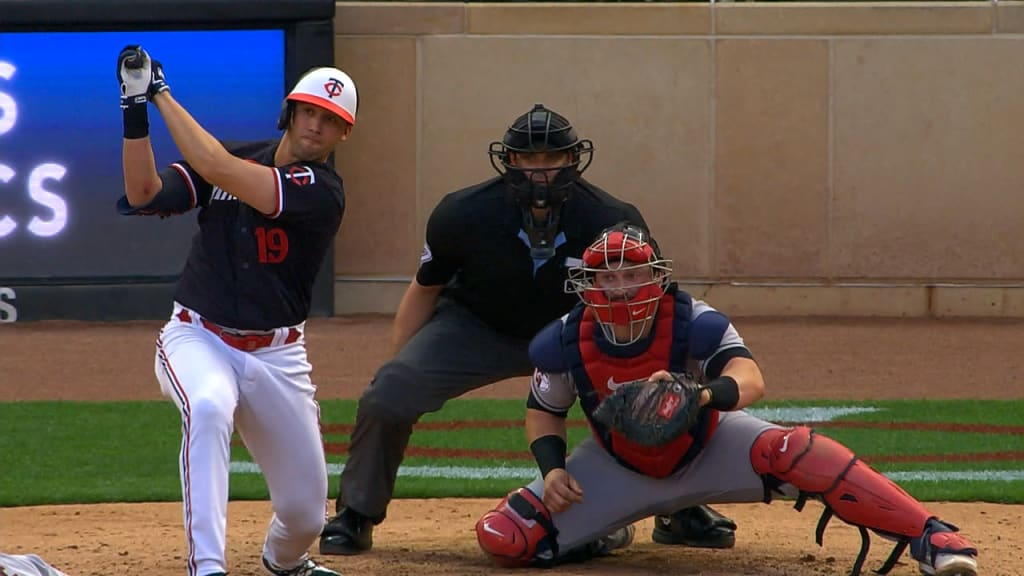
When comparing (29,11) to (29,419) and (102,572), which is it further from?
(102,572)

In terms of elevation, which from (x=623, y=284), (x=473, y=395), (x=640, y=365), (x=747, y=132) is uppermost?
(x=747, y=132)

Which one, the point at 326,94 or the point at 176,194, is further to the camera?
the point at 326,94

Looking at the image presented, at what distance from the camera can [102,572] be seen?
5578mm

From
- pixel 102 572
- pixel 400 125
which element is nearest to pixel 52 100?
pixel 400 125

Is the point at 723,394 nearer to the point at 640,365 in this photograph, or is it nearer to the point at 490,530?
the point at 640,365

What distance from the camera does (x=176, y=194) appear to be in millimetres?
5109

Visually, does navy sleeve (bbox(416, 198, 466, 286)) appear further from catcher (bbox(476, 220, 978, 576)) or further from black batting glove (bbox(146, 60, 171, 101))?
black batting glove (bbox(146, 60, 171, 101))

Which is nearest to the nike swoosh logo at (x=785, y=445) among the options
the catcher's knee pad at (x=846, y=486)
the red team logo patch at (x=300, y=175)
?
the catcher's knee pad at (x=846, y=486)

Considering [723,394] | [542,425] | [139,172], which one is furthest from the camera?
[542,425]

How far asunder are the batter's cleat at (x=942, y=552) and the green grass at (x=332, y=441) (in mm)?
2149

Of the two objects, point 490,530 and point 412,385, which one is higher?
point 412,385

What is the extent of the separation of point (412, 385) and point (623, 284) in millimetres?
1161

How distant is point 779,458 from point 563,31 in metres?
8.54

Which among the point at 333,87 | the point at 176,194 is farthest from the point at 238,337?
the point at 333,87
